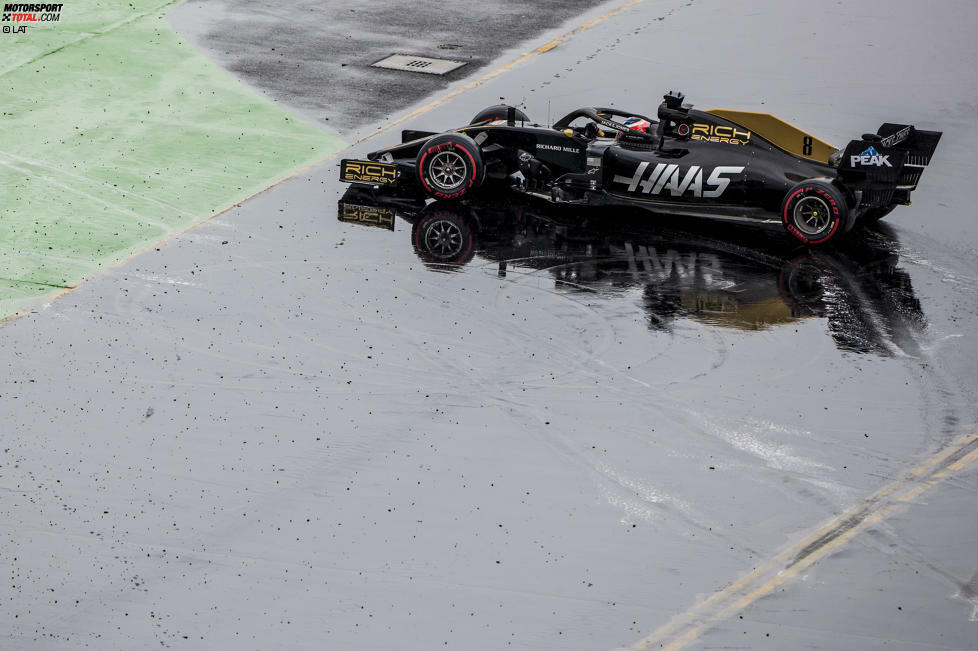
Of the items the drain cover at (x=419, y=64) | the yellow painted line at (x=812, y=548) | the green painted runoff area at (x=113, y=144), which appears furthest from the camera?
the drain cover at (x=419, y=64)

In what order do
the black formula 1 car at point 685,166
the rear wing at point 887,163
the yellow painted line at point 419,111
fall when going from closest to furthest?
the rear wing at point 887,163, the yellow painted line at point 419,111, the black formula 1 car at point 685,166

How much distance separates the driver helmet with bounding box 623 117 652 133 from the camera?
18.7m

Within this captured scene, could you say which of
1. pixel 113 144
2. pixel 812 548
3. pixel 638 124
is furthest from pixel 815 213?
pixel 113 144

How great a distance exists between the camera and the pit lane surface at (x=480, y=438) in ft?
34.5

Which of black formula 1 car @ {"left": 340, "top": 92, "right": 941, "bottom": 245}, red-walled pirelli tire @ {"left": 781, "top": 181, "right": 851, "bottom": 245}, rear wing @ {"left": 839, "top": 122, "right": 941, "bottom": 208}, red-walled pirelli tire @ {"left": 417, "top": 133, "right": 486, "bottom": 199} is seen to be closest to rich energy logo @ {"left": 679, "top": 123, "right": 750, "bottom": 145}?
black formula 1 car @ {"left": 340, "top": 92, "right": 941, "bottom": 245}

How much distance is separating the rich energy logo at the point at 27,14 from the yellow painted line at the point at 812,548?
792 inches

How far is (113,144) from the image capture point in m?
20.6

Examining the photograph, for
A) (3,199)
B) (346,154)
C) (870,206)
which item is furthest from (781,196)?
(3,199)

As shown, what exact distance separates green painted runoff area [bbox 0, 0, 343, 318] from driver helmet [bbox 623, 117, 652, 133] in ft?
16.0

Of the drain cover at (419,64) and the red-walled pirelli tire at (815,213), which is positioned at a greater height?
the red-walled pirelli tire at (815,213)

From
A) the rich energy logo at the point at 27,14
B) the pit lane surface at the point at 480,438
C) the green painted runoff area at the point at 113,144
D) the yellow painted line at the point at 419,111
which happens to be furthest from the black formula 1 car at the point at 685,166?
the rich energy logo at the point at 27,14

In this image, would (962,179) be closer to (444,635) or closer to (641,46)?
(641,46)

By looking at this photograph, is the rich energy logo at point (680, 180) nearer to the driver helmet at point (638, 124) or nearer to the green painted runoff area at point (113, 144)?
the driver helmet at point (638, 124)

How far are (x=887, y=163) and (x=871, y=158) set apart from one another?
22 cm
